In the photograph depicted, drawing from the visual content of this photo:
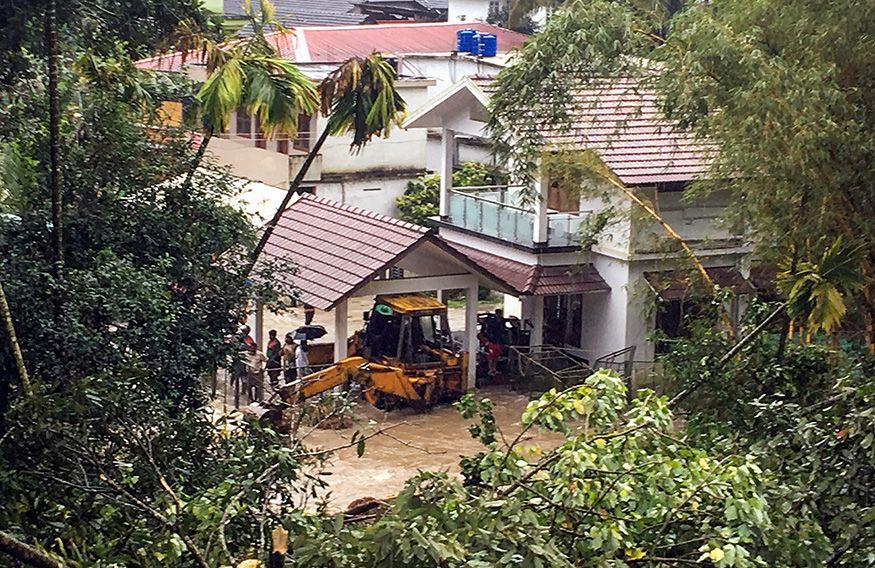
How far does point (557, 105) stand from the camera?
14102mm

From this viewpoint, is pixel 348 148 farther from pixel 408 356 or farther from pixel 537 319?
pixel 408 356

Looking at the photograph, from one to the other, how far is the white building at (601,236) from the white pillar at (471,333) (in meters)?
0.59

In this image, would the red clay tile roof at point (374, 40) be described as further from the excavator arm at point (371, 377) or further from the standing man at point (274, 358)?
the excavator arm at point (371, 377)

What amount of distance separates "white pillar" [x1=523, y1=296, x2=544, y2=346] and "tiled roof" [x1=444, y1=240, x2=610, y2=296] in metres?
0.39

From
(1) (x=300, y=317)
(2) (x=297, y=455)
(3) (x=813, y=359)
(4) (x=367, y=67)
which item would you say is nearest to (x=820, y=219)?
(3) (x=813, y=359)

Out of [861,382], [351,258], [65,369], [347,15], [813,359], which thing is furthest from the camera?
[347,15]

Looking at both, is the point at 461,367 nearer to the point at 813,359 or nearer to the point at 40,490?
the point at 813,359

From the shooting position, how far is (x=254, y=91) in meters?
10.0

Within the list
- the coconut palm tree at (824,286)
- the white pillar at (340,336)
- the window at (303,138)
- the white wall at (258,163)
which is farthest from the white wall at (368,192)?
the coconut palm tree at (824,286)

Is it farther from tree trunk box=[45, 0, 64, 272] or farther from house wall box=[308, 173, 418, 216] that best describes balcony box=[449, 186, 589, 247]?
tree trunk box=[45, 0, 64, 272]

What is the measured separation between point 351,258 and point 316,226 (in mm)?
1977

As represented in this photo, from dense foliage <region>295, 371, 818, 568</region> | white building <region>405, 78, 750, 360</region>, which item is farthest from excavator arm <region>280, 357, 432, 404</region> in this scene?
dense foliage <region>295, 371, 818, 568</region>

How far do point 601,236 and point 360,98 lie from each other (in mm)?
9065

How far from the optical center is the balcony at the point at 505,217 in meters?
19.4
